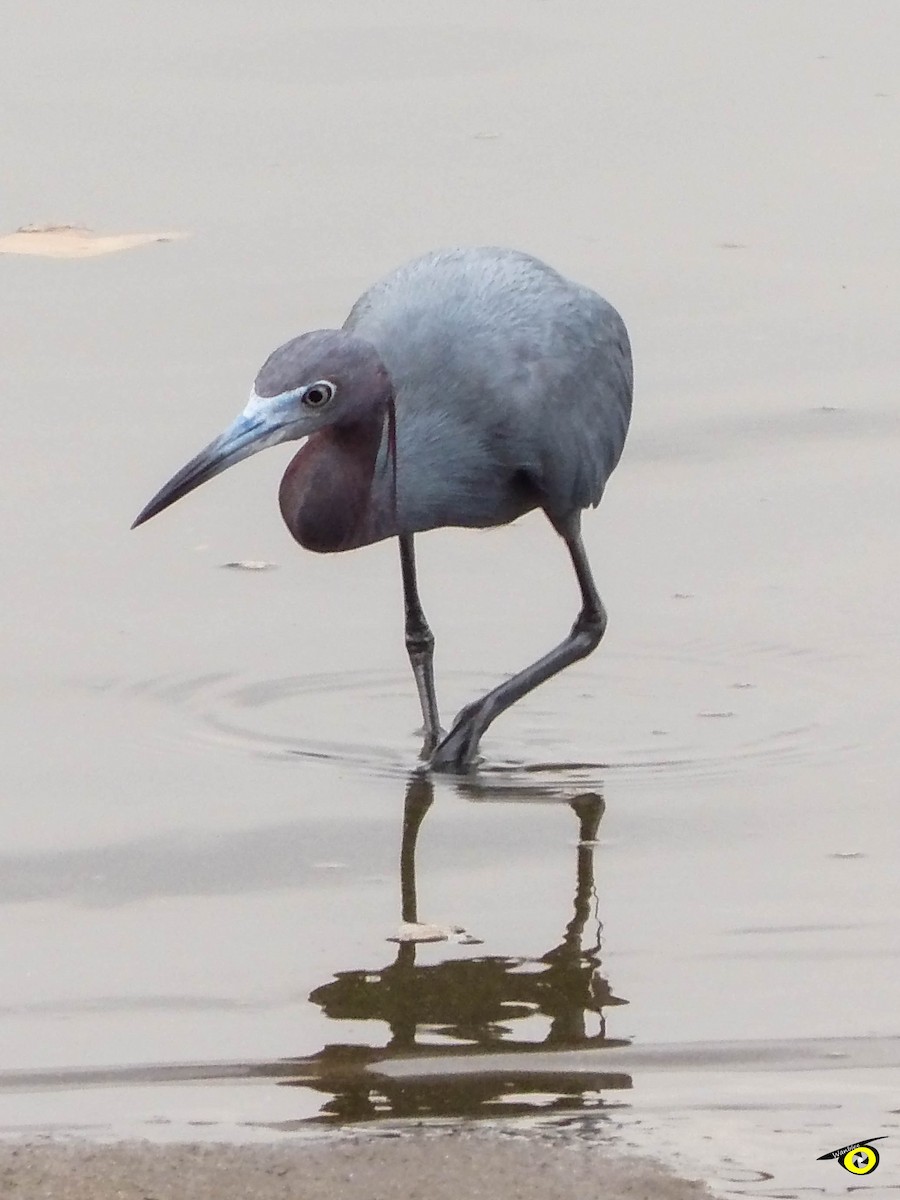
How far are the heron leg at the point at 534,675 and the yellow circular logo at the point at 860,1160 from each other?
7.01 feet

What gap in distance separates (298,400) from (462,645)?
57.9 inches

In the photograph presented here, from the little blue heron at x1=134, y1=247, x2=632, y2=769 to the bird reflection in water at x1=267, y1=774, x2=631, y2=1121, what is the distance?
1100 mm

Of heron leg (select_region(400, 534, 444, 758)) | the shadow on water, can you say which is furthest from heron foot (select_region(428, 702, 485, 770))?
the shadow on water

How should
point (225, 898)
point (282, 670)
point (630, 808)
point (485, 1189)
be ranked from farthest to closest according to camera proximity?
1. point (282, 670)
2. point (630, 808)
3. point (225, 898)
4. point (485, 1189)

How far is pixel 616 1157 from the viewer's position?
396 centimetres

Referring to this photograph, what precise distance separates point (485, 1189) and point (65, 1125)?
0.79 m

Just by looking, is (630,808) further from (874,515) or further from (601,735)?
(874,515)

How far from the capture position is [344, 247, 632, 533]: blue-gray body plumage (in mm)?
6207

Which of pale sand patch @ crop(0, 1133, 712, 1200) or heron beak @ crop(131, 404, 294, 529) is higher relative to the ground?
heron beak @ crop(131, 404, 294, 529)

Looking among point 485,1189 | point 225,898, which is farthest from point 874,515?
point 485,1189

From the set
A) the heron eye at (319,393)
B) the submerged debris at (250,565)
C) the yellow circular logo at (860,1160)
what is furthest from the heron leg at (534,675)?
the yellow circular logo at (860,1160)

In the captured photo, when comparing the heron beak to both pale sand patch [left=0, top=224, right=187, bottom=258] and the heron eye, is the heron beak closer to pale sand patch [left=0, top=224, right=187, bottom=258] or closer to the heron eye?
the heron eye

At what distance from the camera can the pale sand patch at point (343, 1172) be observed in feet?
12.2

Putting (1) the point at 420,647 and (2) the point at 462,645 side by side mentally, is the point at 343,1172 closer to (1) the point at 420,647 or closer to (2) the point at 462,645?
(1) the point at 420,647
